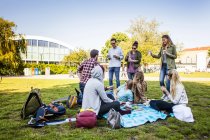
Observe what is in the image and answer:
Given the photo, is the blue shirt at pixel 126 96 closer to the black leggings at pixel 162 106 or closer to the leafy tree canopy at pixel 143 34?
the black leggings at pixel 162 106

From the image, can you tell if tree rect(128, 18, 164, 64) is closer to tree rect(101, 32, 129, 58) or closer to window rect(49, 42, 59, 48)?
tree rect(101, 32, 129, 58)

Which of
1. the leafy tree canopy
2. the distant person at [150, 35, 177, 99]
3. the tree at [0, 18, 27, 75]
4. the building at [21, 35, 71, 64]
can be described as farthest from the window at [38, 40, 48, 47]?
the distant person at [150, 35, 177, 99]

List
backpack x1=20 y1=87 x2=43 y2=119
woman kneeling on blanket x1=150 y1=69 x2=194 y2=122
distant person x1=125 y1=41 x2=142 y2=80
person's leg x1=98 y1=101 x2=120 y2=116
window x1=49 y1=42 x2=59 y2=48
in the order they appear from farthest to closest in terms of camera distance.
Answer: window x1=49 y1=42 x2=59 y2=48 → distant person x1=125 y1=41 x2=142 y2=80 → backpack x1=20 y1=87 x2=43 y2=119 → person's leg x1=98 y1=101 x2=120 y2=116 → woman kneeling on blanket x1=150 y1=69 x2=194 y2=122

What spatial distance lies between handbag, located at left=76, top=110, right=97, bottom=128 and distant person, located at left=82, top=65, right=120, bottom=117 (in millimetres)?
343

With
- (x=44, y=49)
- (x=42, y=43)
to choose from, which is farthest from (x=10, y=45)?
(x=44, y=49)

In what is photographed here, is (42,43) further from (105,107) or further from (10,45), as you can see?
(105,107)

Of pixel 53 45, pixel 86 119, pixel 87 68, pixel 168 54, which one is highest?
pixel 53 45

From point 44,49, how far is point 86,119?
5885cm

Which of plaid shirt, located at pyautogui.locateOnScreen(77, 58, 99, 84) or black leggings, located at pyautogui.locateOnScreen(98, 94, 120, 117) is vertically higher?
plaid shirt, located at pyautogui.locateOnScreen(77, 58, 99, 84)

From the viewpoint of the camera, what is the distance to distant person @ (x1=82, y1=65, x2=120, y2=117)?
4.80 meters

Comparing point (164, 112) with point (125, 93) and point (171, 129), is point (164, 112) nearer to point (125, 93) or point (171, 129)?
point (171, 129)

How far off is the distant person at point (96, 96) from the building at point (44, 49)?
5372cm

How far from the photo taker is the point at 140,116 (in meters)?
5.27

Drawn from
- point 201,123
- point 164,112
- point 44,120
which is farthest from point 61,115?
point 201,123
